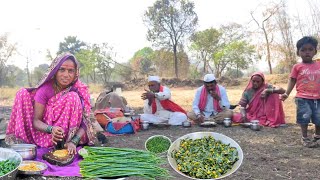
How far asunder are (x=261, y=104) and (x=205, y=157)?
3.34 m

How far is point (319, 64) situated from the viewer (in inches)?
163

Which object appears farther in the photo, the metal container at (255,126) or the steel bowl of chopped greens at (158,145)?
the metal container at (255,126)

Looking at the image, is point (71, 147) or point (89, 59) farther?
point (89, 59)

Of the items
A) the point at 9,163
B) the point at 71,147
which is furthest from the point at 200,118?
the point at 9,163

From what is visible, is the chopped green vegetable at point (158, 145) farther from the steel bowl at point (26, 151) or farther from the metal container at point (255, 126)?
the metal container at point (255, 126)

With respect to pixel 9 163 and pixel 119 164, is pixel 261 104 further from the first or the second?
pixel 9 163

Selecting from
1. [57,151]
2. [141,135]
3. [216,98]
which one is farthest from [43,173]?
[216,98]

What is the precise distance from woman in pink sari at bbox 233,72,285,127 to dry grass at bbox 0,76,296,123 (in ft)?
2.45

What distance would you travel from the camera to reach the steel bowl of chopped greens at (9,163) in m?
2.43

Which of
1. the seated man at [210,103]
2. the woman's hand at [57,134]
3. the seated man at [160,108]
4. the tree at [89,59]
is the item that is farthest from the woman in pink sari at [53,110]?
the tree at [89,59]

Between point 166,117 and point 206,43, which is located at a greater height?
point 206,43

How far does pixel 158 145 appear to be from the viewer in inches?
138

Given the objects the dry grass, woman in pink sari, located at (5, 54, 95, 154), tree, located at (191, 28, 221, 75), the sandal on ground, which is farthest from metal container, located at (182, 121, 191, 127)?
tree, located at (191, 28, 221, 75)

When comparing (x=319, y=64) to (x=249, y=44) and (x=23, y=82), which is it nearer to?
(x=249, y=44)
